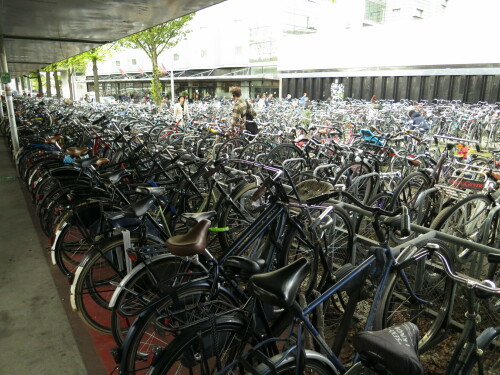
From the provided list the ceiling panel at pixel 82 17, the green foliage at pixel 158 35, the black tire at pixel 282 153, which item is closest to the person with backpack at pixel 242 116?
the black tire at pixel 282 153

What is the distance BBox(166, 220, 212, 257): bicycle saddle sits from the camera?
205 cm

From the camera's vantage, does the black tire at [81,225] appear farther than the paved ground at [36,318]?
Yes

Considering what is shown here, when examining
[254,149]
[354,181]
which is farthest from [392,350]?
[254,149]

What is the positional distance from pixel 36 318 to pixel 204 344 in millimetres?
2045

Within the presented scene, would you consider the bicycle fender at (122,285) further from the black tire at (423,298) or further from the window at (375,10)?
the window at (375,10)

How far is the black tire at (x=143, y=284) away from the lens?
254 cm

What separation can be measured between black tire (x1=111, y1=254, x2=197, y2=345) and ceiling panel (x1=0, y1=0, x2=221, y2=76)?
12.7 ft

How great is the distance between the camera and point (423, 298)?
2.94 metres

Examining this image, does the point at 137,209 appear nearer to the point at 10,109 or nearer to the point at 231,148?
the point at 231,148

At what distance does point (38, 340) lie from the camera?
289 centimetres

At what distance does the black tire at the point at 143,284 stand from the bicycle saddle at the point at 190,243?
437mm

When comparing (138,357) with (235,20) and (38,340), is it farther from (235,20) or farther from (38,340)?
(235,20)

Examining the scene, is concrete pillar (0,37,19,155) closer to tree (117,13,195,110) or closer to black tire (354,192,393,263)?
black tire (354,192,393,263)

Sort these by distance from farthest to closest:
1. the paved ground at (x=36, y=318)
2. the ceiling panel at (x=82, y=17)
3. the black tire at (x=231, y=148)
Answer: the black tire at (x=231, y=148)
the ceiling panel at (x=82, y=17)
the paved ground at (x=36, y=318)
